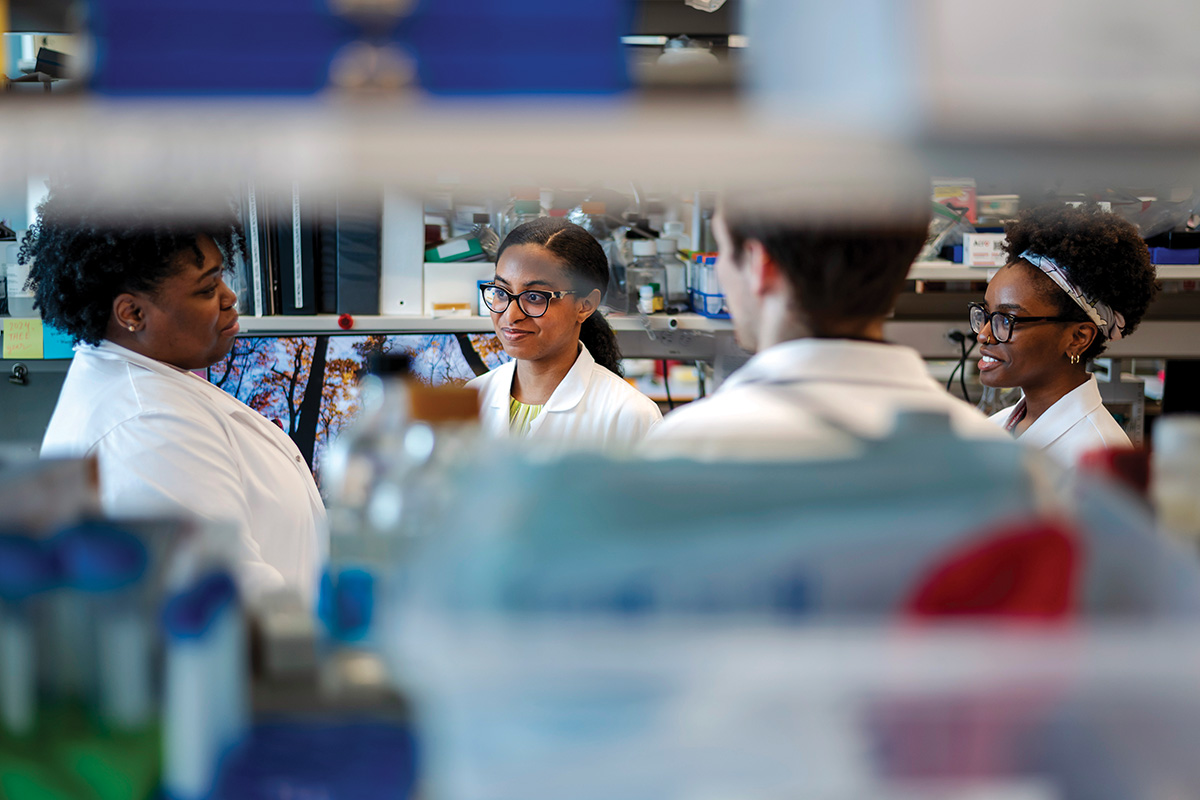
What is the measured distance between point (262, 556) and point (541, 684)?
1.15 metres

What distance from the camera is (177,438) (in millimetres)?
1471

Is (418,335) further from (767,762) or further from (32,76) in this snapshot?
(767,762)

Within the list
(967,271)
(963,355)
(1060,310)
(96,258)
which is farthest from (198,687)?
(963,355)

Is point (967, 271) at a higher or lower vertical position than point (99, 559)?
higher

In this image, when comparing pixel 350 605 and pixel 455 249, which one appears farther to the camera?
pixel 455 249

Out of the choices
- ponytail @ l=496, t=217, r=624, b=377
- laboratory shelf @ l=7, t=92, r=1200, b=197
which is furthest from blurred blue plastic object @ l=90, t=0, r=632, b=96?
ponytail @ l=496, t=217, r=624, b=377

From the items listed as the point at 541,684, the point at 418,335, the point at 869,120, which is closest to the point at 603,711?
the point at 541,684

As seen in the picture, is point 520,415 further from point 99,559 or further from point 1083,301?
point 99,559

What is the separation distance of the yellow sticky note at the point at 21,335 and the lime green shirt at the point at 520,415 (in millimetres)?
1443

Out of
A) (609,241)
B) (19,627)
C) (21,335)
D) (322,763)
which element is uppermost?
(609,241)

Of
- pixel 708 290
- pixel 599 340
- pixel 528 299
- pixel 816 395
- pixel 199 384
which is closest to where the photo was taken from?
pixel 816 395

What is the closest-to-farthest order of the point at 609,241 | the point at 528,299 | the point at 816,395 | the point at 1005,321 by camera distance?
the point at 816,395 < the point at 1005,321 < the point at 528,299 < the point at 609,241

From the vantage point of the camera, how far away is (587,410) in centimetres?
238

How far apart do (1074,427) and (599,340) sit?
4.11 feet
